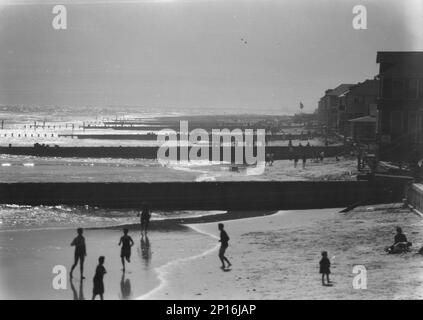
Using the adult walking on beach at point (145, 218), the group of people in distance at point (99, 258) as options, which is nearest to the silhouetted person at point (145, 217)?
the adult walking on beach at point (145, 218)

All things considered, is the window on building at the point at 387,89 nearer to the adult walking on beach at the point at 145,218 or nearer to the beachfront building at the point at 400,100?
the beachfront building at the point at 400,100

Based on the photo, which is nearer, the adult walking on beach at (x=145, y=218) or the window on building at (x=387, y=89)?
the adult walking on beach at (x=145, y=218)

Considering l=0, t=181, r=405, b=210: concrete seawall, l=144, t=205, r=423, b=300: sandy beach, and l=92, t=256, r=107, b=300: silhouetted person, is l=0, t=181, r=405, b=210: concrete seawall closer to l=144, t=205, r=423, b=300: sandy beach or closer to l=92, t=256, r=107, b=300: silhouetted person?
l=144, t=205, r=423, b=300: sandy beach

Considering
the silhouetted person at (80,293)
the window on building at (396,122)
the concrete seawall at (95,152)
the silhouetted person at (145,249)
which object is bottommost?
the concrete seawall at (95,152)

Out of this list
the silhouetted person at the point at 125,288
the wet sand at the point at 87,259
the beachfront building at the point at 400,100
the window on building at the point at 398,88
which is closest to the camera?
the silhouetted person at the point at 125,288

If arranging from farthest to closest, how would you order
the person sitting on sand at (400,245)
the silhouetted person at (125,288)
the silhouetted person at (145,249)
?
1. the silhouetted person at (145,249)
2. the person sitting on sand at (400,245)
3. the silhouetted person at (125,288)

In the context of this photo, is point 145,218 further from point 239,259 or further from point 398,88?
point 398,88

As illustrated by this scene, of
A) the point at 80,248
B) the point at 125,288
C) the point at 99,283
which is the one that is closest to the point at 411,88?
the point at 80,248

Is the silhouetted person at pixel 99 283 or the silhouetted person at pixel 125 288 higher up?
the silhouetted person at pixel 99 283
